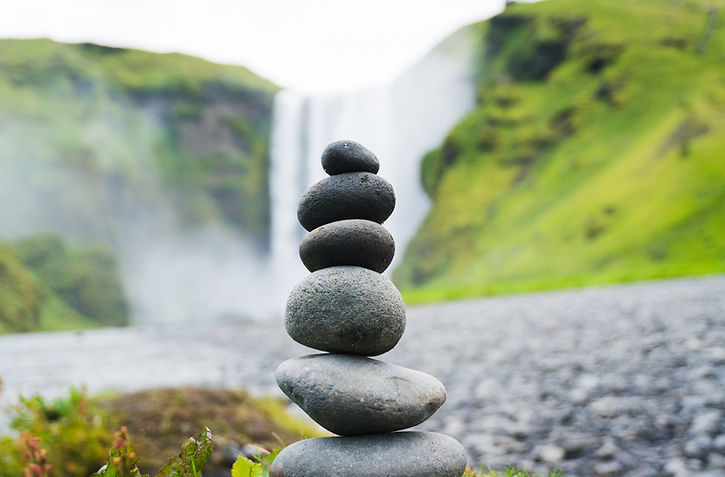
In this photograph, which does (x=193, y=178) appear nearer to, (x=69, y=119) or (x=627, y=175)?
(x=69, y=119)

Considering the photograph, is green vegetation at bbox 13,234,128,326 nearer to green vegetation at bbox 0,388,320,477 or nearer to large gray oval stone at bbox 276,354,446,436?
green vegetation at bbox 0,388,320,477

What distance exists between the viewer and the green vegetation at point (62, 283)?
57.0 m

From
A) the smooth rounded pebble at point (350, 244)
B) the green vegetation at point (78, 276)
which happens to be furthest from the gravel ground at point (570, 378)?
the green vegetation at point (78, 276)

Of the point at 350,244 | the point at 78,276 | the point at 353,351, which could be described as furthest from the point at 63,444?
the point at 78,276

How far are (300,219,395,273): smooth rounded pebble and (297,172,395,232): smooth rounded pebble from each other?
109mm

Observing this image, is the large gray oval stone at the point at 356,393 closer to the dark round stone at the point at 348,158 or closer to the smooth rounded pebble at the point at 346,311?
the smooth rounded pebble at the point at 346,311

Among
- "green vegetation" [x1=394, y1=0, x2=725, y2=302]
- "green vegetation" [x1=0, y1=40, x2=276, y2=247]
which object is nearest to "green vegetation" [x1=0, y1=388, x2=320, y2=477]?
"green vegetation" [x1=394, y1=0, x2=725, y2=302]

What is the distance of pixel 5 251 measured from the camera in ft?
199

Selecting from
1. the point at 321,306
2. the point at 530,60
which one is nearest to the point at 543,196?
the point at 530,60

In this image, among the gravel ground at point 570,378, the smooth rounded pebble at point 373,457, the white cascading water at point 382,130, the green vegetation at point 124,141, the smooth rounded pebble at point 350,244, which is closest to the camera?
the smooth rounded pebble at point 373,457

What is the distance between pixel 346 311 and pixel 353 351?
0.33 metres

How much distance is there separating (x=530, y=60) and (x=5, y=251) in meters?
74.2

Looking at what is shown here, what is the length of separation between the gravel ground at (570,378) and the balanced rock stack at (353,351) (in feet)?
10.3

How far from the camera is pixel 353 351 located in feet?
11.0
